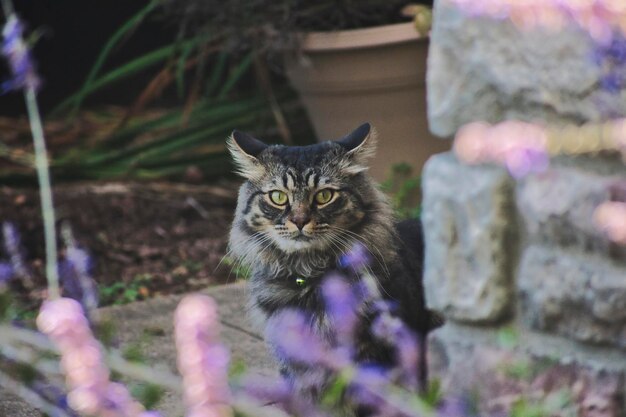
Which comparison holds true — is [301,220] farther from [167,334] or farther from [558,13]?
[558,13]

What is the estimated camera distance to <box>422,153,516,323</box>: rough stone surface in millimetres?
1836

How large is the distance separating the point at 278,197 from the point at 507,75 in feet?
4.96

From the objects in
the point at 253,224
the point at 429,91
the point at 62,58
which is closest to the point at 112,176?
the point at 62,58

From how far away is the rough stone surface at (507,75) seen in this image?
5.49ft

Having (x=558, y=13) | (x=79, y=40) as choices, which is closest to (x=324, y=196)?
(x=558, y=13)

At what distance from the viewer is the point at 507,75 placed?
5.76 feet

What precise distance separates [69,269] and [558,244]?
2453mm

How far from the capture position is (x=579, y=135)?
5.57 ft

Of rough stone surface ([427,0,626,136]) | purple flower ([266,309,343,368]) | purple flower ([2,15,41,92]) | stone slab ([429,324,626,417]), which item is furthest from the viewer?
purple flower ([266,309,343,368])

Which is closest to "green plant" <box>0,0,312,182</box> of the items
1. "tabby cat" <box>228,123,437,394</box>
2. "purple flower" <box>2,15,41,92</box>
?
"tabby cat" <box>228,123,437,394</box>

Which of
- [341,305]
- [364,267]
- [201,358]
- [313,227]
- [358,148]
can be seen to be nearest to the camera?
[201,358]

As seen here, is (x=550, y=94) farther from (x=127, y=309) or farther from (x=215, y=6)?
(x=215, y=6)

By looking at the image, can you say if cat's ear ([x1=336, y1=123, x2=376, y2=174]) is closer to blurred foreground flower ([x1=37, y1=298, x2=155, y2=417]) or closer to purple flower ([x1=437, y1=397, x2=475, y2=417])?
purple flower ([x1=437, y1=397, x2=475, y2=417])

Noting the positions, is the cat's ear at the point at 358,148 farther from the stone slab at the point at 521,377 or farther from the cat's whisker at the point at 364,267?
the stone slab at the point at 521,377
